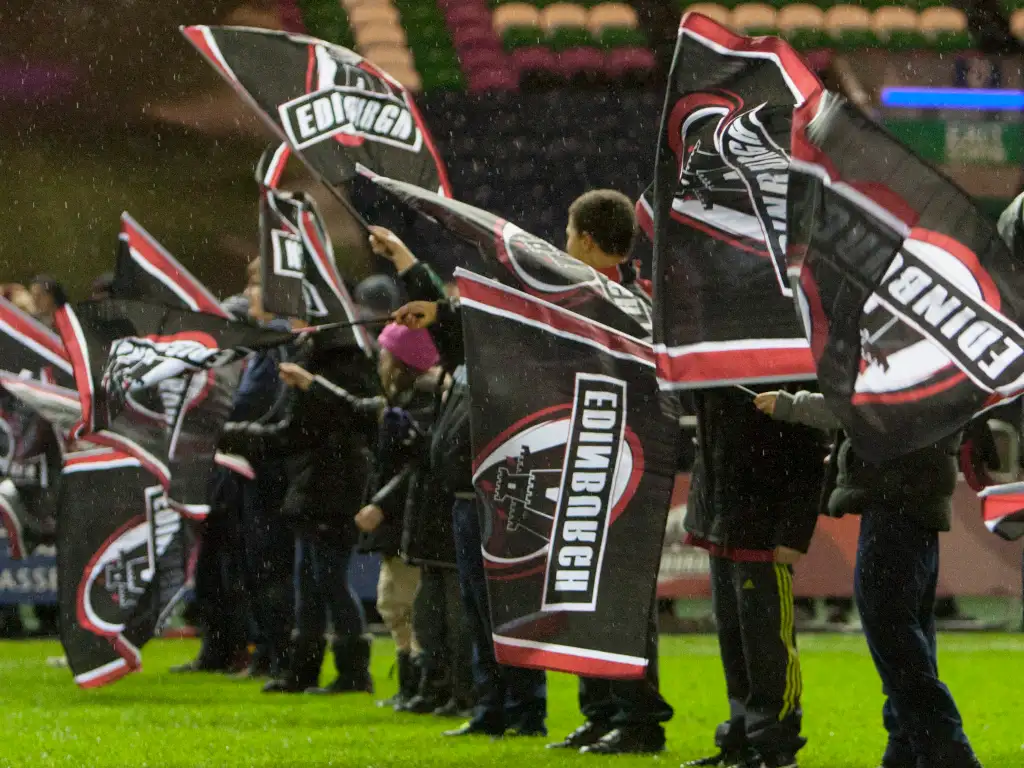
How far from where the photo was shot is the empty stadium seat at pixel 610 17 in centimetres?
1705

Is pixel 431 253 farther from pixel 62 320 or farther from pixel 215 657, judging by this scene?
pixel 62 320

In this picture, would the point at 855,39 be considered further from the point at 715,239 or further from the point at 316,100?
the point at 715,239

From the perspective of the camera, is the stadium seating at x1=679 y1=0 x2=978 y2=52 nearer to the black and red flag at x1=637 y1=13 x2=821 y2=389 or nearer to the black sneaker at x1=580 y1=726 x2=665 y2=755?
the black sneaker at x1=580 y1=726 x2=665 y2=755

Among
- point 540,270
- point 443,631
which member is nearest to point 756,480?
point 540,270

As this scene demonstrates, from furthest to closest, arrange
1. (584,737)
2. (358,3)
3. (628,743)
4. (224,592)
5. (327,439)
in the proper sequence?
(358,3) < (224,592) < (327,439) < (584,737) < (628,743)

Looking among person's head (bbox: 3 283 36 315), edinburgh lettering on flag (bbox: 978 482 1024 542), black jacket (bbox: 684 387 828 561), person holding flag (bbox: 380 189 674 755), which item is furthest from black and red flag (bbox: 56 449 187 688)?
edinburgh lettering on flag (bbox: 978 482 1024 542)

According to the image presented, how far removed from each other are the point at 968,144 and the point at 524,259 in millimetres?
10322

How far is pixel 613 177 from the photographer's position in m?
14.9

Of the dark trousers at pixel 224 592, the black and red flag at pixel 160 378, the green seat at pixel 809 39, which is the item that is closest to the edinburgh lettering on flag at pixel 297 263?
the black and red flag at pixel 160 378

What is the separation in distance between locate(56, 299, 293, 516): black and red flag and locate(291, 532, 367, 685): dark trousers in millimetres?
972

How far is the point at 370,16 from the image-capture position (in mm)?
17672

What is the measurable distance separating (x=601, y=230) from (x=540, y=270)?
0.66m

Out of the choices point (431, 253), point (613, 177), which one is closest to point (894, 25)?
point (613, 177)

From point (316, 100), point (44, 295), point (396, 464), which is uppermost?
point (316, 100)
